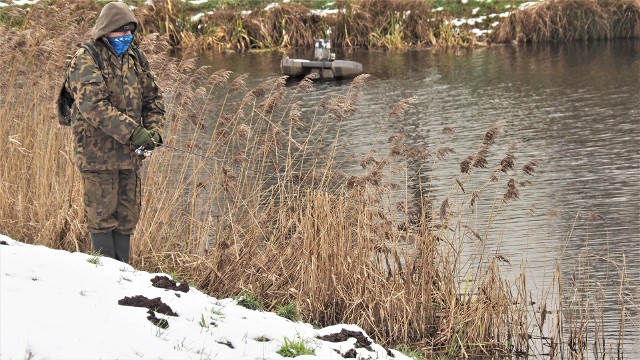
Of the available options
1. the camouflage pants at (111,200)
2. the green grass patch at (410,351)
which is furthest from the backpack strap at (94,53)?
the green grass patch at (410,351)

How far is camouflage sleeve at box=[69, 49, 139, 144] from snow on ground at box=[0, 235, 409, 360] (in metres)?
0.75

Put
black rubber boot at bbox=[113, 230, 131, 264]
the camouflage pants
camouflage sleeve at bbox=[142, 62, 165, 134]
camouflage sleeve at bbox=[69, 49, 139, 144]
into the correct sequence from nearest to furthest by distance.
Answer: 1. camouflage sleeve at bbox=[69, 49, 139, 144]
2. the camouflage pants
3. camouflage sleeve at bbox=[142, 62, 165, 134]
4. black rubber boot at bbox=[113, 230, 131, 264]

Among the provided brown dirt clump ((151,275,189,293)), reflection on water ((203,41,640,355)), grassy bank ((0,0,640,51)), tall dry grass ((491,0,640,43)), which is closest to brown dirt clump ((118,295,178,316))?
brown dirt clump ((151,275,189,293))

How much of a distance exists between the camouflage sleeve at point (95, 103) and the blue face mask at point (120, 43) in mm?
165

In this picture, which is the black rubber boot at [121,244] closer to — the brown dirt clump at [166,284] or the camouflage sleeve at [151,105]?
the camouflage sleeve at [151,105]

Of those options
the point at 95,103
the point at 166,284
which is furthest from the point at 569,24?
the point at 166,284

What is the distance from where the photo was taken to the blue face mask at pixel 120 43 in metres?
6.84

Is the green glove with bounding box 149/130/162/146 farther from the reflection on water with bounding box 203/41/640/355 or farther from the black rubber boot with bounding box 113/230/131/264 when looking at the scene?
the reflection on water with bounding box 203/41/640/355

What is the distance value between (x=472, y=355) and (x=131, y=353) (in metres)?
3.75

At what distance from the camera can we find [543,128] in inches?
753

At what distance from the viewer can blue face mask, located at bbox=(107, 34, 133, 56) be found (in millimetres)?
6840

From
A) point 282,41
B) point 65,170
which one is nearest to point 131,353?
point 65,170

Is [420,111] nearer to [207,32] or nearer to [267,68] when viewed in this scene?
[267,68]

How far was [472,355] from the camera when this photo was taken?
8.34 metres
